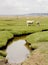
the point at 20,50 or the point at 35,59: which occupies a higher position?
the point at 35,59

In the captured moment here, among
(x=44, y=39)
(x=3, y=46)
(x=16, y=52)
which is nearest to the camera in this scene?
(x=16, y=52)

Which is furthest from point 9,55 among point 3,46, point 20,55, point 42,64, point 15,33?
point 15,33

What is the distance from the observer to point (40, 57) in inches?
958

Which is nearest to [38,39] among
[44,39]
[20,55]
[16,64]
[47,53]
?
[44,39]

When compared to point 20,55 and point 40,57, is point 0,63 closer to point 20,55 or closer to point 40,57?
point 40,57

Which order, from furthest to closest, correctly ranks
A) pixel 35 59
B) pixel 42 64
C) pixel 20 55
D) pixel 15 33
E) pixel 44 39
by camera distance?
pixel 15 33, pixel 44 39, pixel 20 55, pixel 35 59, pixel 42 64

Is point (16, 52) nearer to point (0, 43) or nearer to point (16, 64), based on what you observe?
point (0, 43)

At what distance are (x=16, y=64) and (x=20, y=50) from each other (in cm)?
925

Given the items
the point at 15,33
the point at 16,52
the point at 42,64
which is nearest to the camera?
the point at 42,64

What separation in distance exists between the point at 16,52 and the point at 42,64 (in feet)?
35.5

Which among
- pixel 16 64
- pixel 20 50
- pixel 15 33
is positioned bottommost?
pixel 15 33

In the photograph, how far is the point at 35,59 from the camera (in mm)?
23906

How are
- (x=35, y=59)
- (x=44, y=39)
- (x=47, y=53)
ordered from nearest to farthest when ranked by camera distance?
(x=35, y=59) → (x=47, y=53) → (x=44, y=39)

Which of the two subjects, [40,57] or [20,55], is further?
[20,55]
